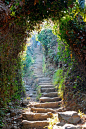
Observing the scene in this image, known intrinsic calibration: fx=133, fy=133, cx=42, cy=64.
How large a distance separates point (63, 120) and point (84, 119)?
1.32 ft

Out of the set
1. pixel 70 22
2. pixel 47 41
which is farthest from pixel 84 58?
pixel 47 41

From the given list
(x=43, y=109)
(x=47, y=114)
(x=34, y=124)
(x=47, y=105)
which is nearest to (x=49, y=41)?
(x=47, y=105)

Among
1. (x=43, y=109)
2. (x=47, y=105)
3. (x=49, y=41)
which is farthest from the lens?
(x=49, y=41)

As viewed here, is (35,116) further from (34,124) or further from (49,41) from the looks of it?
(49,41)

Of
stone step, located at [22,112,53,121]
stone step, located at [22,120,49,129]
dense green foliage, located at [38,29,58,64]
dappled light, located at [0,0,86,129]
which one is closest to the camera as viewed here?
dappled light, located at [0,0,86,129]

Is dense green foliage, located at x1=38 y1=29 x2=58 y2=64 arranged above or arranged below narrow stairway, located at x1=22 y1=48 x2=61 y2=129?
above

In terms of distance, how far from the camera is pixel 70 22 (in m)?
3.62

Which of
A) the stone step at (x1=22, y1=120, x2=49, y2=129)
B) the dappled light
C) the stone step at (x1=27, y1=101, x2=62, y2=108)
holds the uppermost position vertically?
the dappled light

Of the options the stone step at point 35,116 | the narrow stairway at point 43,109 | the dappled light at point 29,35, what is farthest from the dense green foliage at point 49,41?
the stone step at point 35,116

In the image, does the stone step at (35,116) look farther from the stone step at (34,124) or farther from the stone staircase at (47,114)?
the stone step at (34,124)

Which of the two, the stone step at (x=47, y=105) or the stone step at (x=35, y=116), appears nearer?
the stone step at (x=35, y=116)

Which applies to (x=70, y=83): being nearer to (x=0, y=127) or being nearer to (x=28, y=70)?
(x=0, y=127)

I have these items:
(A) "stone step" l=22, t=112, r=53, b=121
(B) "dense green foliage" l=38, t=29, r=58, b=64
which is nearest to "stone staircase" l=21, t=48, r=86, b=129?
(A) "stone step" l=22, t=112, r=53, b=121

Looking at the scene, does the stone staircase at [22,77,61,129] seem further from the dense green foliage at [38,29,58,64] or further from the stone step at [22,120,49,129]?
the dense green foliage at [38,29,58,64]
